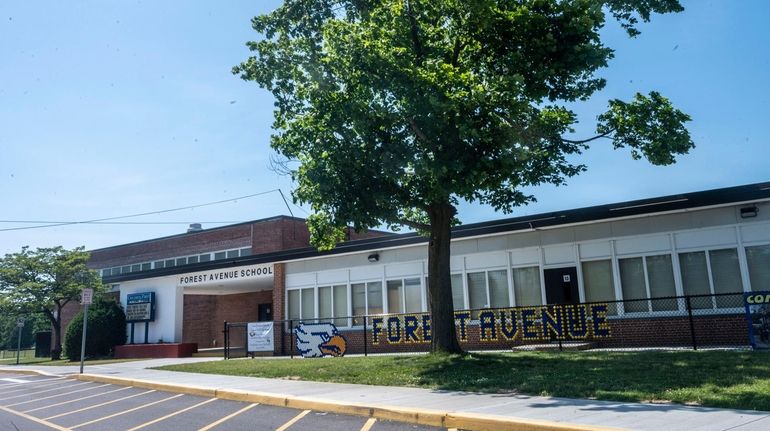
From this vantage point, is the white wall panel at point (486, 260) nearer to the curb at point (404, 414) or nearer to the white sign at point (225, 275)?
the white sign at point (225, 275)

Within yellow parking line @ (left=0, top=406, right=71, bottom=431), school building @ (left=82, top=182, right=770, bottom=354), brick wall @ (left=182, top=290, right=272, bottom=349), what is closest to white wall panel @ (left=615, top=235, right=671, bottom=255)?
school building @ (left=82, top=182, right=770, bottom=354)

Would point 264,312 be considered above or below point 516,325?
above

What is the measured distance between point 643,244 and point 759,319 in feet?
14.3

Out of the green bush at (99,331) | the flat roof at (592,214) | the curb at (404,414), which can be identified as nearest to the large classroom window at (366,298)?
the flat roof at (592,214)

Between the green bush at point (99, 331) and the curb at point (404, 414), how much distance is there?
62.9ft

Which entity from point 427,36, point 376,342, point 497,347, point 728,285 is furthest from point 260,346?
point 728,285

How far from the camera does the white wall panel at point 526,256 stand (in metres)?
19.8

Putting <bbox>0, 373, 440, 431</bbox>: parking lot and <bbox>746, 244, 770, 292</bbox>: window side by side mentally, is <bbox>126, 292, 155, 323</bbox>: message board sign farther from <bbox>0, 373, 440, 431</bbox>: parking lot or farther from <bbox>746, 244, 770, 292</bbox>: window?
<bbox>746, 244, 770, 292</bbox>: window

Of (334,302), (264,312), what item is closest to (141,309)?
(264,312)

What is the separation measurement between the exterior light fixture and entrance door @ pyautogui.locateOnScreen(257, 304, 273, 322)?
84.8 ft

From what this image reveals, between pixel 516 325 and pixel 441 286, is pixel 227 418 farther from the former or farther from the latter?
pixel 516 325

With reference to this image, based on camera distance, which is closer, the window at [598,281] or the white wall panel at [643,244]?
the white wall panel at [643,244]

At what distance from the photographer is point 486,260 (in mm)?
20828

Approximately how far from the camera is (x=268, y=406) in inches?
440
